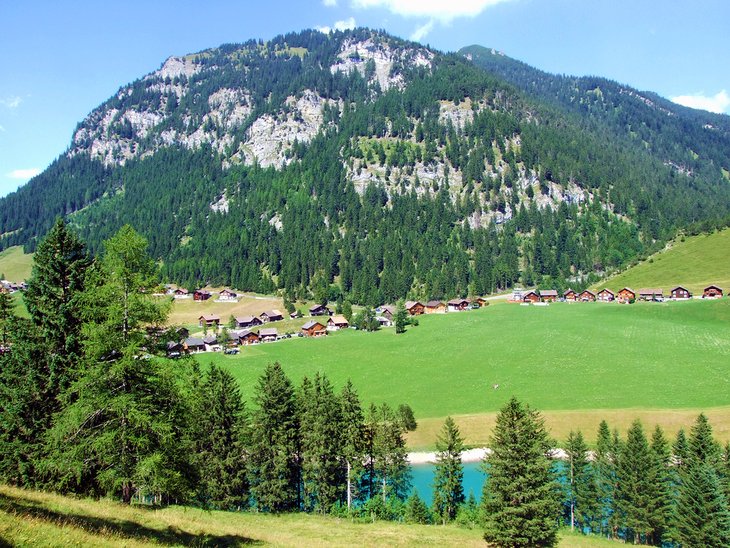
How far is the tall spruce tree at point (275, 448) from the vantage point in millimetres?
39875

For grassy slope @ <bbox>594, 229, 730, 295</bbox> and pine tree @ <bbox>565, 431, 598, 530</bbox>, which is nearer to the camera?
pine tree @ <bbox>565, 431, 598, 530</bbox>

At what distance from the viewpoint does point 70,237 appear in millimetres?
22344

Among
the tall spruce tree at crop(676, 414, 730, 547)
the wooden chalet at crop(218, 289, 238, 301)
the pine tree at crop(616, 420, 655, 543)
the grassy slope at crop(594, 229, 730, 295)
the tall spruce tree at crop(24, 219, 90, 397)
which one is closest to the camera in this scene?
the tall spruce tree at crop(24, 219, 90, 397)

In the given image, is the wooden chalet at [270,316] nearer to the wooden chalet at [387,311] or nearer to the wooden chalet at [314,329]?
the wooden chalet at [314,329]

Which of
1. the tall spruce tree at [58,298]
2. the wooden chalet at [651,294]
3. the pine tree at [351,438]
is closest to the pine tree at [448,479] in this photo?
the pine tree at [351,438]

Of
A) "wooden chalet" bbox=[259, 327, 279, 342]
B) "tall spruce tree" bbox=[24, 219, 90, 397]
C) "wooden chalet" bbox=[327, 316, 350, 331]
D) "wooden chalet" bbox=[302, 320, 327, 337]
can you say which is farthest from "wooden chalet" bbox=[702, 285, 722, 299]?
"tall spruce tree" bbox=[24, 219, 90, 397]

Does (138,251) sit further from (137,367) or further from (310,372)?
(310,372)

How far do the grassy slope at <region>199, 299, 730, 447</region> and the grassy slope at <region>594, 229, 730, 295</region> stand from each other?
1172 inches

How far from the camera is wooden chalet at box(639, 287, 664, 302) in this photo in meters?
134

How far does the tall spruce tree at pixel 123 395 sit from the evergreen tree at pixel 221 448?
21.8 meters

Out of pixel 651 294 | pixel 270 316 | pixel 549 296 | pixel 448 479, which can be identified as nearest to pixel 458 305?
→ pixel 549 296

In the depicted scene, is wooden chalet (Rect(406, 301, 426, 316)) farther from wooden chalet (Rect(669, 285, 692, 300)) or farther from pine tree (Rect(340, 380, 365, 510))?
pine tree (Rect(340, 380, 365, 510))

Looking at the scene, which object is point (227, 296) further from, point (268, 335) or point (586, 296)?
point (586, 296)

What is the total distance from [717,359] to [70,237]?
3679 inches
